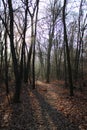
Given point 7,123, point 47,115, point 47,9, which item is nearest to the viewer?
point 7,123

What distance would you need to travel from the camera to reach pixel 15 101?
12.2m

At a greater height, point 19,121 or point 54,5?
point 54,5

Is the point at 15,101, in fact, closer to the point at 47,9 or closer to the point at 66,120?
the point at 66,120

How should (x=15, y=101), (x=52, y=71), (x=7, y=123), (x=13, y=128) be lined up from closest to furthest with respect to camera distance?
(x=13, y=128) < (x=7, y=123) < (x=15, y=101) < (x=52, y=71)

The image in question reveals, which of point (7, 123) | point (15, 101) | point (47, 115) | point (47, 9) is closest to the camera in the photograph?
point (7, 123)

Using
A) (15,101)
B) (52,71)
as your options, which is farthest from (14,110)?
(52,71)

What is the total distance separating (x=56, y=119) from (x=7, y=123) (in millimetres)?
2063

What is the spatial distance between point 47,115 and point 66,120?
1148mm

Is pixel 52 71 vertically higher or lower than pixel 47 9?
lower

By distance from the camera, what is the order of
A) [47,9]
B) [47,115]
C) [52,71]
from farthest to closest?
[52,71], [47,9], [47,115]

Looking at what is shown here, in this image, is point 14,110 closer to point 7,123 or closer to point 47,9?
point 7,123

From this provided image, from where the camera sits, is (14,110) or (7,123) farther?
(14,110)

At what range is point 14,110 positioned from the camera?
10414 millimetres

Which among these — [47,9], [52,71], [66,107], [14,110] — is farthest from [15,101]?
[52,71]
